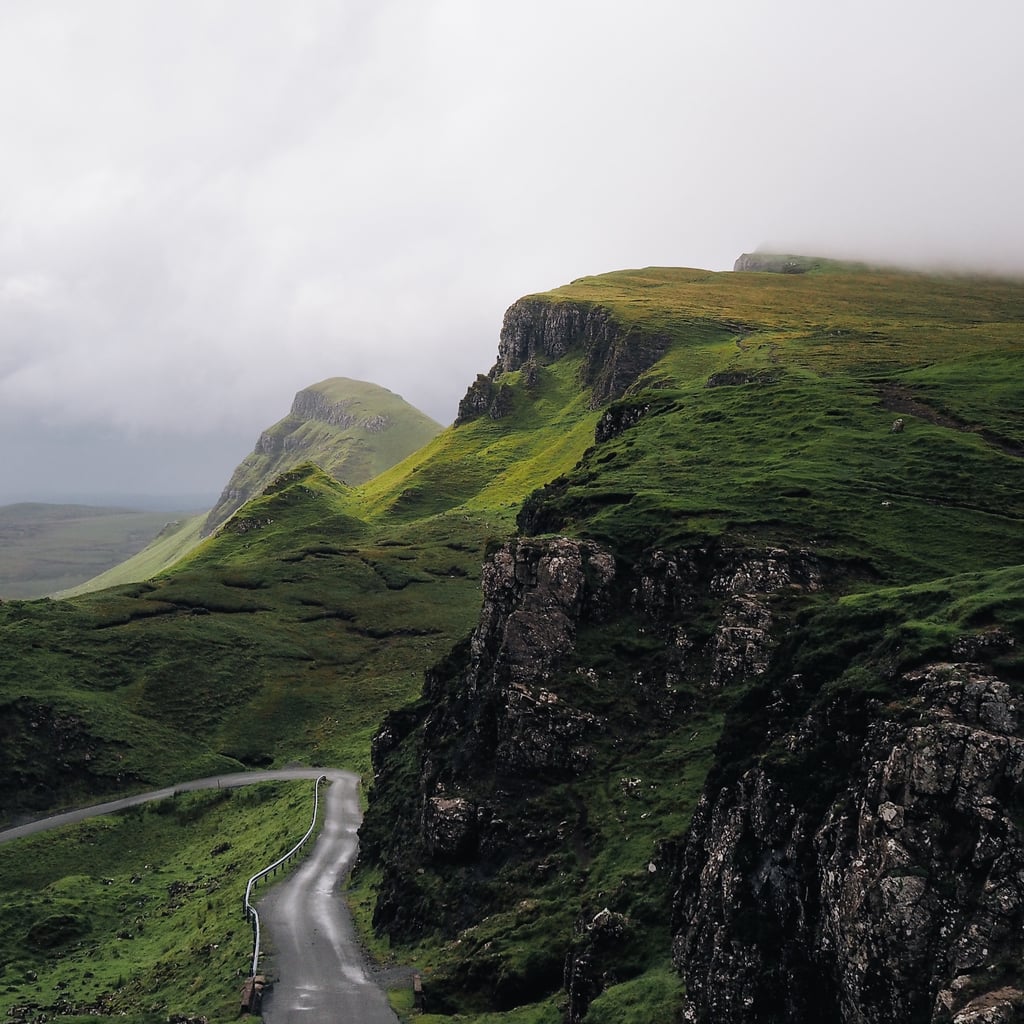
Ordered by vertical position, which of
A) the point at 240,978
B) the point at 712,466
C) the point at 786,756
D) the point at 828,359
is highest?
the point at 828,359

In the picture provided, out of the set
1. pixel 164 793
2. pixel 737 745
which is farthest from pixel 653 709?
pixel 164 793

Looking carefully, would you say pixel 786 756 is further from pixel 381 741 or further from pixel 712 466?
pixel 712 466

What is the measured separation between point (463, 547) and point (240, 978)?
145909 millimetres

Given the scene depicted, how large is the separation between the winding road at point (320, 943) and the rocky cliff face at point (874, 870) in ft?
58.2

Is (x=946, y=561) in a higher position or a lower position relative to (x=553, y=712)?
higher

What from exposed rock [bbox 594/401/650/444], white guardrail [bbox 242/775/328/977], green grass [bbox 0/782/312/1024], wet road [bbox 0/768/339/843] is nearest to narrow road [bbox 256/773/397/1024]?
white guardrail [bbox 242/775/328/977]

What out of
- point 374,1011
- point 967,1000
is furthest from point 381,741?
point 967,1000

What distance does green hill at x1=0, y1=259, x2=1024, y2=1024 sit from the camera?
3341cm

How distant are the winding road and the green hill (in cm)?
256

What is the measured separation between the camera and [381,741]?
8275 centimetres

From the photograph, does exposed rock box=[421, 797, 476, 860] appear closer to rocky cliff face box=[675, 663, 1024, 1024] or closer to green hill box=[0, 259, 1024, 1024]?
green hill box=[0, 259, 1024, 1024]

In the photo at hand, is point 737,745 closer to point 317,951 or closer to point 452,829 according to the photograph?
point 452,829

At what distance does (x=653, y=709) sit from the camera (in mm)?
A: 57625

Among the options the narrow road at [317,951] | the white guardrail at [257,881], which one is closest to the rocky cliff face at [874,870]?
the narrow road at [317,951]
